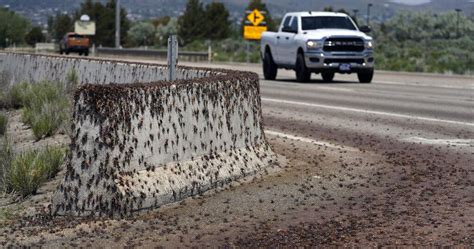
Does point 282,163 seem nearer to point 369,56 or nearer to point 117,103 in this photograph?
point 117,103

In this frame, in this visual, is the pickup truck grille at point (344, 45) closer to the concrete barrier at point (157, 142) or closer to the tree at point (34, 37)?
the concrete barrier at point (157, 142)

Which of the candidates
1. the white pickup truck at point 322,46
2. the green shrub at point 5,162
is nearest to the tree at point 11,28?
the white pickup truck at point 322,46

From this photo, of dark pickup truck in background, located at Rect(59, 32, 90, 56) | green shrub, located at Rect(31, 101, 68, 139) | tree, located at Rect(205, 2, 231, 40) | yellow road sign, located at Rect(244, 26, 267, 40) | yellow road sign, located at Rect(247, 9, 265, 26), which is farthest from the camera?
tree, located at Rect(205, 2, 231, 40)

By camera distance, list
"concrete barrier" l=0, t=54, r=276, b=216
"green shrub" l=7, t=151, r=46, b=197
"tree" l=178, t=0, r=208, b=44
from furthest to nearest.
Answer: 1. "tree" l=178, t=0, r=208, b=44
2. "green shrub" l=7, t=151, r=46, b=197
3. "concrete barrier" l=0, t=54, r=276, b=216

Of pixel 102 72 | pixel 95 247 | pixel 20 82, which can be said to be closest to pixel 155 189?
pixel 95 247

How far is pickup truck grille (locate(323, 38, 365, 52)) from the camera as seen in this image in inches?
1020

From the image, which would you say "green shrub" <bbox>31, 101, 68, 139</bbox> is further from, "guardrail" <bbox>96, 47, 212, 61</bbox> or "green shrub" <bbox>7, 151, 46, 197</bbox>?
"guardrail" <bbox>96, 47, 212, 61</bbox>

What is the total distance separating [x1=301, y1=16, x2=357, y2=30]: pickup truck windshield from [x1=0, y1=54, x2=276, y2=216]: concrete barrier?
17196mm

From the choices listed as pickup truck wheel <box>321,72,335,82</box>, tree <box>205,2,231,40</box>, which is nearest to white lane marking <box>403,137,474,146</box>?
pickup truck wheel <box>321,72,335,82</box>

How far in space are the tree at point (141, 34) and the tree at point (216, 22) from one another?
37283mm

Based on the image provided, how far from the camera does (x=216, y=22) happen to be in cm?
10262

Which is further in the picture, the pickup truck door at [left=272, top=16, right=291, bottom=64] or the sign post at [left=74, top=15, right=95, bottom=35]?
the sign post at [left=74, top=15, right=95, bottom=35]

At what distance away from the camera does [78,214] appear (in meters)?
7.47

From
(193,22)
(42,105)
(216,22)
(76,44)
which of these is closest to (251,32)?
(76,44)
